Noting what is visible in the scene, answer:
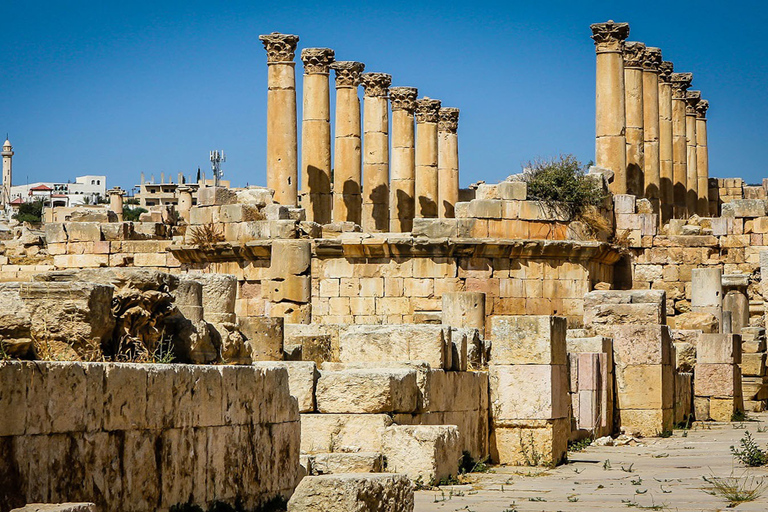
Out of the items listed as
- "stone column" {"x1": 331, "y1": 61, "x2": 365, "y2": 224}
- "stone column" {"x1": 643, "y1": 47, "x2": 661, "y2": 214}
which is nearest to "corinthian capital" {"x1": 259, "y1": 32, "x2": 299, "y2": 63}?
"stone column" {"x1": 331, "y1": 61, "x2": 365, "y2": 224}

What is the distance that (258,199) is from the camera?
2492 cm

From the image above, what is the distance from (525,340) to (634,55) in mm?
22292

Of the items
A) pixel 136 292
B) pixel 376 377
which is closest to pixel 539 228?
pixel 376 377

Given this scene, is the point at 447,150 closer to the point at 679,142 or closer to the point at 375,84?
the point at 375,84

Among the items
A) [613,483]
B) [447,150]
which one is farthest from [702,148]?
[613,483]

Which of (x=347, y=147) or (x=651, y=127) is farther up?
(x=651, y=127)

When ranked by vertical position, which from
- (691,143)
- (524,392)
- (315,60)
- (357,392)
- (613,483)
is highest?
(315,60)

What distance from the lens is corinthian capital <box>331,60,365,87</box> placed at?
111 feet

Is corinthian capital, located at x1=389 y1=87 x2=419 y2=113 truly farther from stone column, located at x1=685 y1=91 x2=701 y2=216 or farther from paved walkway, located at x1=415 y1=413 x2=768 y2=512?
paved walkway, located at x1=415 y1=413 x2=768 y2=512

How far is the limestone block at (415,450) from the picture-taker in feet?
32.4

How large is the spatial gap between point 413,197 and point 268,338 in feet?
81.3

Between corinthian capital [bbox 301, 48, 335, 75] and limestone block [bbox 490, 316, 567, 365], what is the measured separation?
2018cm

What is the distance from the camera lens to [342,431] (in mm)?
10086

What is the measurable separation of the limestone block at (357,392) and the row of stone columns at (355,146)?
18688mm
